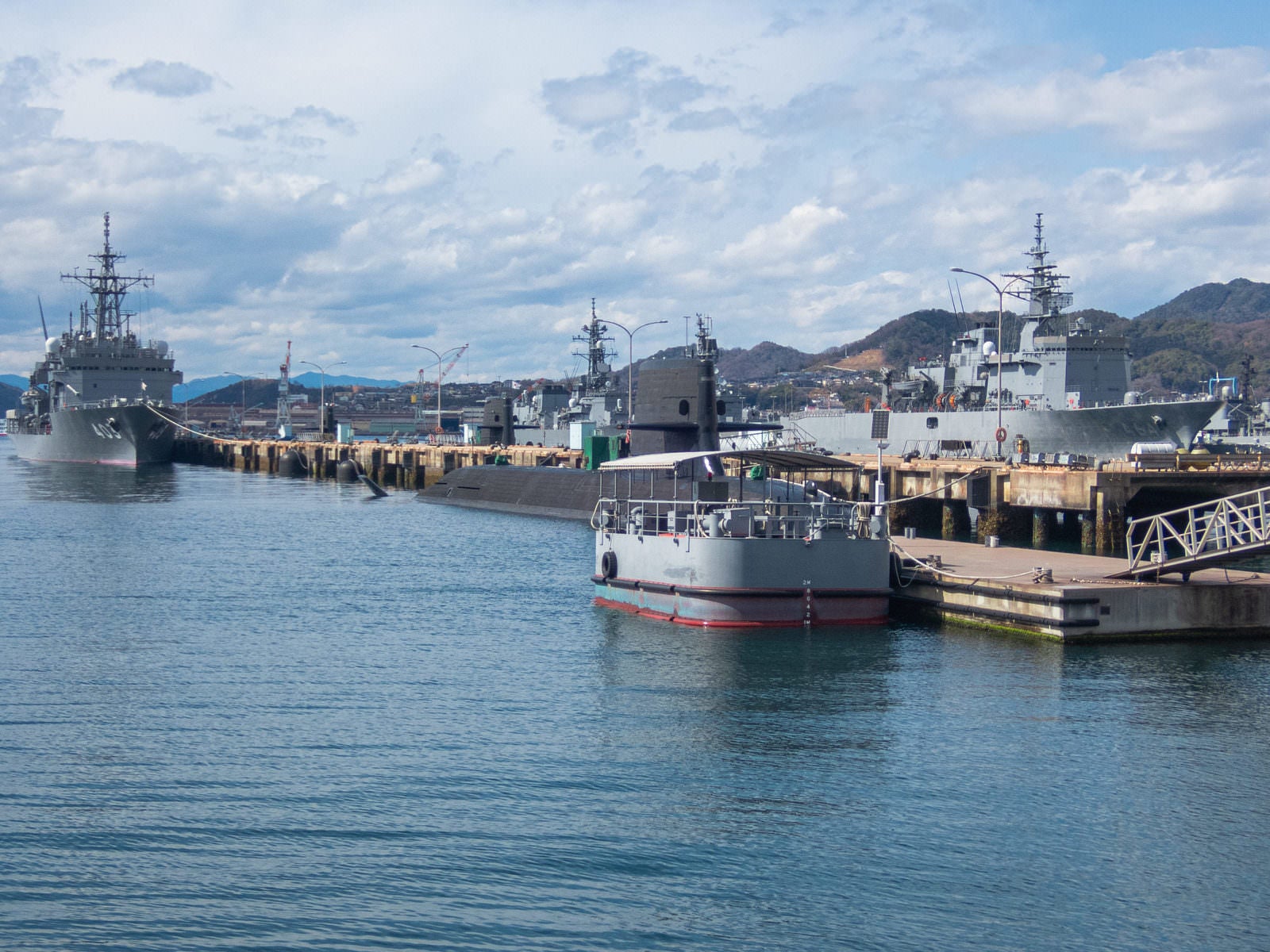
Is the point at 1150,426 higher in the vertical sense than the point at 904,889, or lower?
higher

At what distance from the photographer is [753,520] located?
115 ft

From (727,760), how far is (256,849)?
8.74 m

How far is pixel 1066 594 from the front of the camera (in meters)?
31.5

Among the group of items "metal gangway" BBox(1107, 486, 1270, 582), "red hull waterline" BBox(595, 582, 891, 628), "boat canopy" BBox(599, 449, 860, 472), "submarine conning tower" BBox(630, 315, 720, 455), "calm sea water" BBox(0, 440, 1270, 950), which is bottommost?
"calm sea water" BBox(0, 440, 1270, 950)

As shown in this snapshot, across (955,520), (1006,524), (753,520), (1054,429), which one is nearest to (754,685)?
(753,520)

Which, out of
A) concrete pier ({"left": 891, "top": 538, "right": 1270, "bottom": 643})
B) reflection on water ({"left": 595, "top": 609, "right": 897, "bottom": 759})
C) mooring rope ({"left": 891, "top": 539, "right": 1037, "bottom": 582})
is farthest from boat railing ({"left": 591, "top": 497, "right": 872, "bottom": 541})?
concrete pier ({"left": 891, "top": 538, "right": 1270, "bottom": 643})

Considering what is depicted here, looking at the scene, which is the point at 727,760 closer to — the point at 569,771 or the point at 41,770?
the point at 569,771

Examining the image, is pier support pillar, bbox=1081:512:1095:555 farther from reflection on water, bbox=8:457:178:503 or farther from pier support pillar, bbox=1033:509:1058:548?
reflection on water, bbox=8:457:178:503

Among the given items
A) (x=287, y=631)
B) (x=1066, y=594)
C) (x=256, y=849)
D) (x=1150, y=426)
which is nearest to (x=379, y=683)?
(x=287, y=631)

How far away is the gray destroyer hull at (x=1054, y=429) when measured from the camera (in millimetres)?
70625

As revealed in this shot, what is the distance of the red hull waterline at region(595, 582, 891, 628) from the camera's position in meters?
34.1

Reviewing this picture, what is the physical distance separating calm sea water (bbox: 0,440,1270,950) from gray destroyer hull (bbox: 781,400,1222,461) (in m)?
40.6

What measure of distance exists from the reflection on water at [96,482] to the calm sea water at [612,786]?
56.5 m

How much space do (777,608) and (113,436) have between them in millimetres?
116101
